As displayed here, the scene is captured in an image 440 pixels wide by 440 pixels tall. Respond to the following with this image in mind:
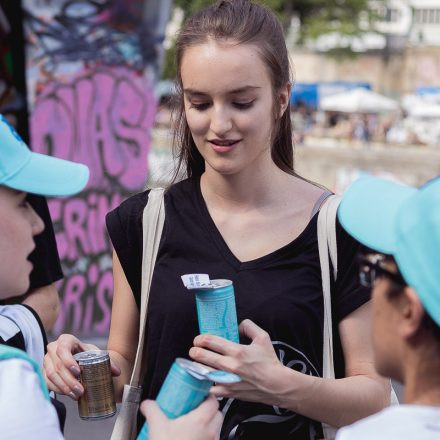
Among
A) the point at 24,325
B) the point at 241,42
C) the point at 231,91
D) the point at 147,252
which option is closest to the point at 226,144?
the point at 231,91

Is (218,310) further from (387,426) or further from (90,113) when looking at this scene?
(90,113)

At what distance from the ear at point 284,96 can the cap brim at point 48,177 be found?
694 mm

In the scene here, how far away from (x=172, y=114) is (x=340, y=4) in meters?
40.3

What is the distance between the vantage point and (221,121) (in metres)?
2.38

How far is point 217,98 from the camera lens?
2.39 meters

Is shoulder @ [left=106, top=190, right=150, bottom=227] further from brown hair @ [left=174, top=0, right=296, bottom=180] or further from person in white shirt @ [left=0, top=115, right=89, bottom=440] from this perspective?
person in white shirt @ [left=0, top=115, right=89, bottom=440]

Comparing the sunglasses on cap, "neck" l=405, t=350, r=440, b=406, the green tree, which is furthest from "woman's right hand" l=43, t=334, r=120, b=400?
the green tree

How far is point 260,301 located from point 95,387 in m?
0.50

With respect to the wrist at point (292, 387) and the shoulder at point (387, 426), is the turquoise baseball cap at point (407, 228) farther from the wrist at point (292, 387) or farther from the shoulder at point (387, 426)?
the wrist at point (292, 387)

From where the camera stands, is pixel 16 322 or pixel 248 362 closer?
pixel 248 362

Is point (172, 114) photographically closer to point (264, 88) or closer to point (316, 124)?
point (264, 88)

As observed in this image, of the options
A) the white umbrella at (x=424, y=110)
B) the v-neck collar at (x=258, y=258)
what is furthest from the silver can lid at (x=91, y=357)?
the white umbrella at (x=424, y=110)

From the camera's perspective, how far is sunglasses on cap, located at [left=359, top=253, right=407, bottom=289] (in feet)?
5.43

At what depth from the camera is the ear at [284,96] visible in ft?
8.47
